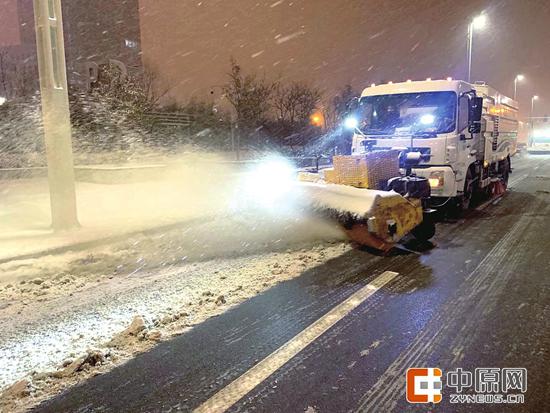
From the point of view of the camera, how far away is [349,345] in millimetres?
4137

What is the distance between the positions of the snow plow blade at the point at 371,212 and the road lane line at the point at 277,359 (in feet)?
5.89

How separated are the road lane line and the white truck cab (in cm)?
518

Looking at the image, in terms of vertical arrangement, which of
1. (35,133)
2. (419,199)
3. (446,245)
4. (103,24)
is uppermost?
(103,24)

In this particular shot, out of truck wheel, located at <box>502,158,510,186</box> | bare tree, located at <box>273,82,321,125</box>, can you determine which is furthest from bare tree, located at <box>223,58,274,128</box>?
truck wheel, located at <box>502,158,510,186</box>

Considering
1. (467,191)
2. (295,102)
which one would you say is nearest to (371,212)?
(467,191)

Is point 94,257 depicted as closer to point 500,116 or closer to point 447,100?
point 447,100

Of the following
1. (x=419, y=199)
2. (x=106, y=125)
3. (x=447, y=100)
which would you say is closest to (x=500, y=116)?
(x=447, y=100)

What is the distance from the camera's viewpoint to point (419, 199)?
26.7 ft

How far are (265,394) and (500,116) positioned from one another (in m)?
13.3

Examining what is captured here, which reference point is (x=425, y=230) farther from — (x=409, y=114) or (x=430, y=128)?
(x=409, y=114)

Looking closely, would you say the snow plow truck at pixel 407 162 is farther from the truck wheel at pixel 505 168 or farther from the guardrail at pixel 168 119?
the guardrail at pixel 168 119

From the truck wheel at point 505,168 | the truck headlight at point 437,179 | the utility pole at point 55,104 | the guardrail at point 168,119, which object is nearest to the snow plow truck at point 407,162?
the truck headlight at point 437,179

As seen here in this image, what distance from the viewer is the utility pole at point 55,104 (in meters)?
8.06

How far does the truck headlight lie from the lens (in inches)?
392
